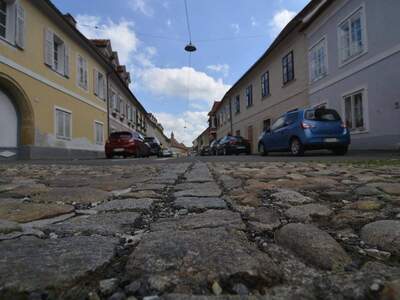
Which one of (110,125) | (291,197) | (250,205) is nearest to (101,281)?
(250,205)

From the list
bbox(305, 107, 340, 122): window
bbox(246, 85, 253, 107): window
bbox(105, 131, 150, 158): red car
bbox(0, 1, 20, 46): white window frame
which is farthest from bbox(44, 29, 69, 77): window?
bbox(246, 85, 253, 107): window

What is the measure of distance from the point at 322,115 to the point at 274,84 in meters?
9.84

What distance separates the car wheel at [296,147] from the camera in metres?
9.99

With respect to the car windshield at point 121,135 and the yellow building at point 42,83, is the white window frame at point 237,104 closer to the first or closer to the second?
the car windshield at point 121,135

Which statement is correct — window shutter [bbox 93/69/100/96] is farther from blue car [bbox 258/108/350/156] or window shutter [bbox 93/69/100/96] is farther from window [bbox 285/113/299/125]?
blue car [bbox 258/108/350/156]

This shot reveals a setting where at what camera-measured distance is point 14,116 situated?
11312 millimetres

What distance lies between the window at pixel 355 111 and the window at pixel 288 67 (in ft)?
16.8

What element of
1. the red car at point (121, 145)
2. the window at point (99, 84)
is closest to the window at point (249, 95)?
Answer: the window at point (99, 84)

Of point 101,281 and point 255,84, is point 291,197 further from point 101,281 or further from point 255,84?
point 255,84

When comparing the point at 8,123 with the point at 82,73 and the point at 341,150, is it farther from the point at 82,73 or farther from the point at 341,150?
the point at 341,150

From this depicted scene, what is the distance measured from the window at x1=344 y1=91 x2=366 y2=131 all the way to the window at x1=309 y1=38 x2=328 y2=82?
215cm

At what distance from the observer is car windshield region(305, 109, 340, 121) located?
9.71 meters

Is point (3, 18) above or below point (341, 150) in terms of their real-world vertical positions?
above

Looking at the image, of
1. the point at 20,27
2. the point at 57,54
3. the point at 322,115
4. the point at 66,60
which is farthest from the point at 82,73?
the point at 322,115
